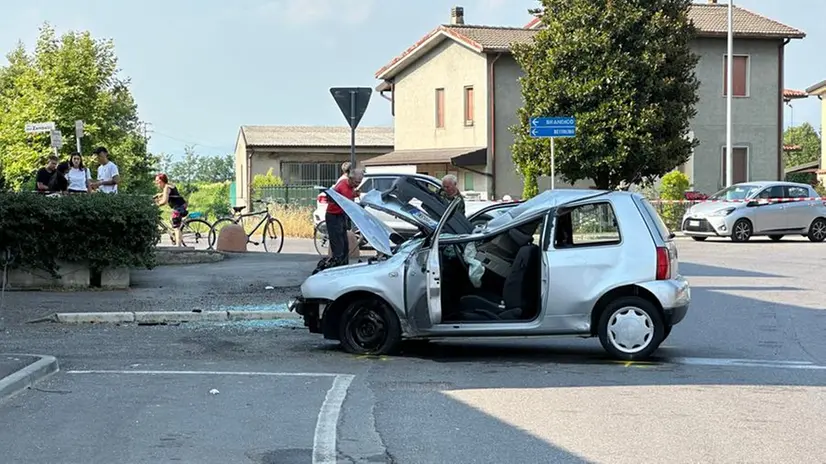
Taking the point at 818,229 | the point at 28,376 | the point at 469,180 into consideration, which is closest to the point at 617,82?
the point at 818,229

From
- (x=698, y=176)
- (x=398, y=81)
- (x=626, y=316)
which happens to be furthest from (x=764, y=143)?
(x=626, y=316)

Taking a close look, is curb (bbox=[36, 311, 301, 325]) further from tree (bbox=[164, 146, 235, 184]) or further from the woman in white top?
tree (bbox=[164, 146, 235, 184])

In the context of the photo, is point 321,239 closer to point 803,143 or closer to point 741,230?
point 741,230

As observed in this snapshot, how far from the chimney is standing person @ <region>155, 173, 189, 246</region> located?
27.2m

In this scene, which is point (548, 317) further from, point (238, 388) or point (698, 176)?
point (698, 176)

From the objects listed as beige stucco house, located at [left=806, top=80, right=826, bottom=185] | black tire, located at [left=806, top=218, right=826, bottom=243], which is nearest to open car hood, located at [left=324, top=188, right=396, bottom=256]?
black tire, located at [left=806, top=218, right=826, bottom=243]

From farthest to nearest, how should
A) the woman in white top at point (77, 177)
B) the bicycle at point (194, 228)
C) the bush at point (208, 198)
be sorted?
the bush at point (208, 198)
the bicycle at point (194, 228)
the woman in white top at point (77, 177)

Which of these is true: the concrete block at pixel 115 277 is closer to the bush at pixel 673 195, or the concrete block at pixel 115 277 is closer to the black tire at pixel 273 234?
the black tire at pixel 273 234

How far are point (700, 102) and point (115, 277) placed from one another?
31.1 meters

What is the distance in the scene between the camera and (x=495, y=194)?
4272cm

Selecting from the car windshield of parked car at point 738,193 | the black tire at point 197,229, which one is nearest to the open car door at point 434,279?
the black tire at point 197,229

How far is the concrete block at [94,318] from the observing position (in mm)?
13273

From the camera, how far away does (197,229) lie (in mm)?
24062

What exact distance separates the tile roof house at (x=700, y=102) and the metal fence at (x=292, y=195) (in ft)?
16.1
